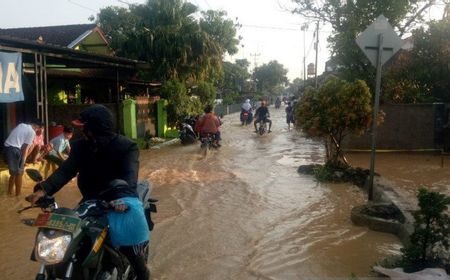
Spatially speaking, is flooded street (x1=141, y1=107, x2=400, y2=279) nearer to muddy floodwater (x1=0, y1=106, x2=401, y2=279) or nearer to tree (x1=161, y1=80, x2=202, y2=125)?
muddy floodwater (x1=0, y1=106, x2=401, y2=279)

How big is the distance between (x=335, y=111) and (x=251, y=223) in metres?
4.25

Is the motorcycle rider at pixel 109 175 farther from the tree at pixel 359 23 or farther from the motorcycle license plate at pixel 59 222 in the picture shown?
the tree at pixel 359 23

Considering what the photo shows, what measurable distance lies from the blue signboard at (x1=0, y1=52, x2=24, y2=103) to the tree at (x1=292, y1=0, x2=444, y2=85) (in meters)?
11.9

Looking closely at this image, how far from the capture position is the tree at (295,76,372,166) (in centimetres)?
1039

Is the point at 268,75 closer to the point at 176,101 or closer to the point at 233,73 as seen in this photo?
the point at 233,73

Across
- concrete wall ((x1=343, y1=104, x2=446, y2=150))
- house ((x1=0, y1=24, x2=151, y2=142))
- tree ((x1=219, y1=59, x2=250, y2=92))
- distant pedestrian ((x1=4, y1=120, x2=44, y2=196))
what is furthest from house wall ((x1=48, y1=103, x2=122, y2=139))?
tree ((x1=219, y1=59, x2=250, y2=92))

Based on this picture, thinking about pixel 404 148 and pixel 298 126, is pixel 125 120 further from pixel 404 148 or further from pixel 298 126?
pixel 404 148

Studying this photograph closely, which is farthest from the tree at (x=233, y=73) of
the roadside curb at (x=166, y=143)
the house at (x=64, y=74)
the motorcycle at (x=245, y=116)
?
the roadside curb at (x=166, y=143)

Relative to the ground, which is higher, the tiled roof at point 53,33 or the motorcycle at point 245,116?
the tiled roof at point 53,33

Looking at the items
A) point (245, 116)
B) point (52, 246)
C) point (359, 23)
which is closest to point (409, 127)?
point (359, 23)

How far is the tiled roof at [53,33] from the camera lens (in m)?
22.1

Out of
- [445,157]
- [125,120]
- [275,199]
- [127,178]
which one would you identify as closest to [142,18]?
[125,120]

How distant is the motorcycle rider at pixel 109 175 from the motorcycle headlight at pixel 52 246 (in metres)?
0.45

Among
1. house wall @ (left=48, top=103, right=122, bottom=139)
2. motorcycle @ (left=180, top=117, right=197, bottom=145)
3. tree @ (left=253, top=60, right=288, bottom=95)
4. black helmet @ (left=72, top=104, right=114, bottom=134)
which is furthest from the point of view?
tree @ (left=253, top=60, right=288, bottom=95)
